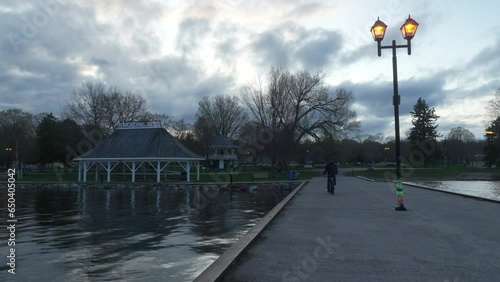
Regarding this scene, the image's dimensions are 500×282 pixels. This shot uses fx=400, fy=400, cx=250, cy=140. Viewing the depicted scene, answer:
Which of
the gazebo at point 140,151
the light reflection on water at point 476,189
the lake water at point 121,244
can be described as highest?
the gazebo at point 140,151

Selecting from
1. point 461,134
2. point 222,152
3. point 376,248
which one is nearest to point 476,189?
point 376,248

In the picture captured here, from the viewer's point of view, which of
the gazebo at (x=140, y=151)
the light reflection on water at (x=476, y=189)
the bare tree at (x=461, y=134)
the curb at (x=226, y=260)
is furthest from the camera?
the bare tree at (x=461, y=134)

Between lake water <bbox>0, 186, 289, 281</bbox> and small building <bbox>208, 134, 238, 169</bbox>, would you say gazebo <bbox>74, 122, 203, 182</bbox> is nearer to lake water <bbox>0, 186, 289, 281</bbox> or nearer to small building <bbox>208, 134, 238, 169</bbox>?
small building <bbox>208, 134, 238, 169</bbox>

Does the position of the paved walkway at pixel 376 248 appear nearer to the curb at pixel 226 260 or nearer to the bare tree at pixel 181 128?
the curb at pixel 226 260

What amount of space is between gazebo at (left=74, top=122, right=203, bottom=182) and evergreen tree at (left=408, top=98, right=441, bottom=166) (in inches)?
1917

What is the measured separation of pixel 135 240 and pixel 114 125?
52090 millimetres

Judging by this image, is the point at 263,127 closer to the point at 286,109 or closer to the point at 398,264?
the point at 286,109

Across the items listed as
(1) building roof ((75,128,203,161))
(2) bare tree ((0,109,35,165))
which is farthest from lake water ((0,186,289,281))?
(2) bare tree ((0,109,35,165))

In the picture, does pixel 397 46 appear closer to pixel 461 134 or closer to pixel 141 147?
pixel 141 147

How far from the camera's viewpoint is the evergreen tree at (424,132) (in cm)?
7512

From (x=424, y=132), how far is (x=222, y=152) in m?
38.6

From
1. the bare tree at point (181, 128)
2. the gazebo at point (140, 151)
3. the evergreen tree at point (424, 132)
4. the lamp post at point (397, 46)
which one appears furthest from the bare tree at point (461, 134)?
the lamp post at point (397, 46)

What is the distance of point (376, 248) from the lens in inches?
299

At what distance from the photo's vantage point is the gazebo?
4232cm
